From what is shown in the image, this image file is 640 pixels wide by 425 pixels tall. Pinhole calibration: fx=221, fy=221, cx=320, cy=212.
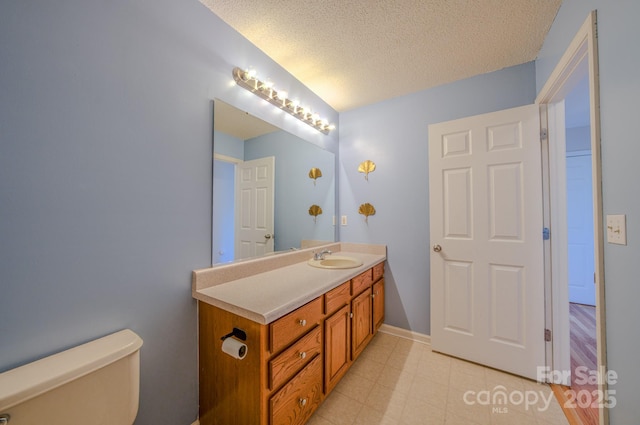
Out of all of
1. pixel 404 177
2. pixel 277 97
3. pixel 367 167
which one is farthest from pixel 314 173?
pixel 404 177

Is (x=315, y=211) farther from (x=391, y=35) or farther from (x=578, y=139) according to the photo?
(x=578, y=139)

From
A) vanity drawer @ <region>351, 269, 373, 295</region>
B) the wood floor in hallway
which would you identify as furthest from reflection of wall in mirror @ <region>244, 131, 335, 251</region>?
the wood floor in hallway

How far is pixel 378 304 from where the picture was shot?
2.09 meters

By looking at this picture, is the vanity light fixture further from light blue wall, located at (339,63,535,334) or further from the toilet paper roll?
the toilet paper roll

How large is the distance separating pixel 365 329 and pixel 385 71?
2167 mm

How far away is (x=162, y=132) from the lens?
3.58 ft

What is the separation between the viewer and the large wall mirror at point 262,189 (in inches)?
53.9

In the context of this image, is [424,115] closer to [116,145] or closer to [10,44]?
[116,145]

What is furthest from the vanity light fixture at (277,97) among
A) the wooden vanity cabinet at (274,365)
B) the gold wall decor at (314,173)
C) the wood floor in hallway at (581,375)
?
the wood floor in hallway at (581,375)

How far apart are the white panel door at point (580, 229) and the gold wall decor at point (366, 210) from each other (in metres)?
2.76

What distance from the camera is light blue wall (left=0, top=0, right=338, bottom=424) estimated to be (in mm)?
745

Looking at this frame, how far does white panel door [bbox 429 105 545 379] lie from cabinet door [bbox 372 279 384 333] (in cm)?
45

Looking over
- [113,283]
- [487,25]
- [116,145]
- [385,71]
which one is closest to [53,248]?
[113,283]

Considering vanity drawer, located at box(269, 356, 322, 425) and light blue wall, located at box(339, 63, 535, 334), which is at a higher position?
light blue wall, located at box(339, 63, 535, 334)
